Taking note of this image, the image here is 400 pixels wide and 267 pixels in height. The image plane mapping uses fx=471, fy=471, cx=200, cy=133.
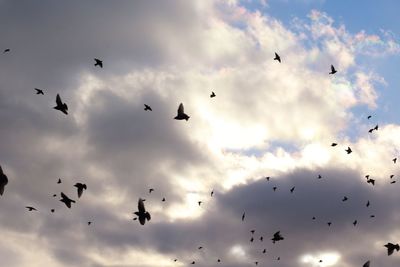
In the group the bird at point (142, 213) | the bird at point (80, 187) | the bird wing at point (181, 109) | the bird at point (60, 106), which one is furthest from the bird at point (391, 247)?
the bird at point (60, 106)

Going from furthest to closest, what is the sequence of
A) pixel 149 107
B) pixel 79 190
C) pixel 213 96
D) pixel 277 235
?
1. pixel 213 96
2. pixel 149 107
3. pixel 277 235
4. pixel 79 190

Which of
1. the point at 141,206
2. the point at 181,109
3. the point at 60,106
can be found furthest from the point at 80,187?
the point at 181,109

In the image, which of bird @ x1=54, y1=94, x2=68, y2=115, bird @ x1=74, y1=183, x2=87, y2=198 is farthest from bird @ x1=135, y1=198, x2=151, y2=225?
bird @ x1=54, y1=94, x2=68, y2=115

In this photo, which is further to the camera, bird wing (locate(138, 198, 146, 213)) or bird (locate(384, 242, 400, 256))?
bird (locate(384, 242, 400, 256))

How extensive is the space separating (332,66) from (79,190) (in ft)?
85.3

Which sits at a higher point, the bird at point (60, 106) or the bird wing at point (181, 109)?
the bird wing at point (181, 109)

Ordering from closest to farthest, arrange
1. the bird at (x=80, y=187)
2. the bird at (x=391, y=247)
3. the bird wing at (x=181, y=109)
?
the bird at (x=391, y=247)
the bird at (x=80, y=187)
the bird wing at (x=181, y=109)

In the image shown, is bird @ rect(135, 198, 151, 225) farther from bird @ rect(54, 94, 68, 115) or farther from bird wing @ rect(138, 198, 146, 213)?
bird @ rect(54, 94, 68, 115)

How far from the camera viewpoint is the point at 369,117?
1848 inches

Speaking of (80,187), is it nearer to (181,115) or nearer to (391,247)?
(181,115)

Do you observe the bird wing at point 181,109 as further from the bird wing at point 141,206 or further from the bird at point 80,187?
the bird wing at point 141,206

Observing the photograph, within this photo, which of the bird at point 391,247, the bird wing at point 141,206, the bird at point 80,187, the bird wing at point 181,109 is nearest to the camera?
the bird wing at point 141,206

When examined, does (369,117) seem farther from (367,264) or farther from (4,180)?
(4,180)

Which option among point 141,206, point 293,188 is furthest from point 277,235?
point 141,206
